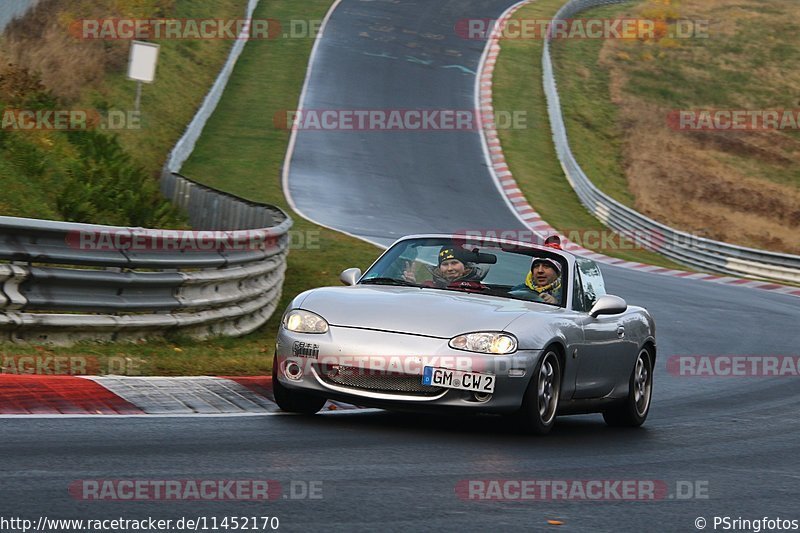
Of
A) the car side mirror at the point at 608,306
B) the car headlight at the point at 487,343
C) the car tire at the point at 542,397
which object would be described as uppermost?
the car side mirror at the point at 608,306

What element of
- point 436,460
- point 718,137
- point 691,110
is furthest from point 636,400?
point 691,110

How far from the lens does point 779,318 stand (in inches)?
880

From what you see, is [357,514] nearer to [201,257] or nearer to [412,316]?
[412,316]

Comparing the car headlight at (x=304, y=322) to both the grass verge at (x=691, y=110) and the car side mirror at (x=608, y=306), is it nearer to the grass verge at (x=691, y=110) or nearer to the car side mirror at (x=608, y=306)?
the car side mirror at (x=608, y=306)

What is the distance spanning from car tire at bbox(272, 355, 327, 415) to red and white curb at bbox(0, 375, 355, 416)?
190mm

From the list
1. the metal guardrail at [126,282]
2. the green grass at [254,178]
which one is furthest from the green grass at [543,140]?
the metal guardrail at [126,282]

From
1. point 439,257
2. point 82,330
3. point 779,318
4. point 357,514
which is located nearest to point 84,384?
point 82,330

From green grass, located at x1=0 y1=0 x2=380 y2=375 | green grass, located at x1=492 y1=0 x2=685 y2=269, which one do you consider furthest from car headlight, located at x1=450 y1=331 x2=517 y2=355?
green grass, located at x1=492 y1=0 x2=685 y2=269

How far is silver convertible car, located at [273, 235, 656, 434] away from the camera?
8680mm

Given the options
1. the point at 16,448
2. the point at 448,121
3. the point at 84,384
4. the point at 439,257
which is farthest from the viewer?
the point at 448,121

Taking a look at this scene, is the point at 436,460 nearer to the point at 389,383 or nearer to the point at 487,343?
the point at 389,383

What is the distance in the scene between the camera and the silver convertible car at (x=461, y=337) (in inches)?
342

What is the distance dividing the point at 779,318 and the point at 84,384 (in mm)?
15392

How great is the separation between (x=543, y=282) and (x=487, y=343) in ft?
4.93
